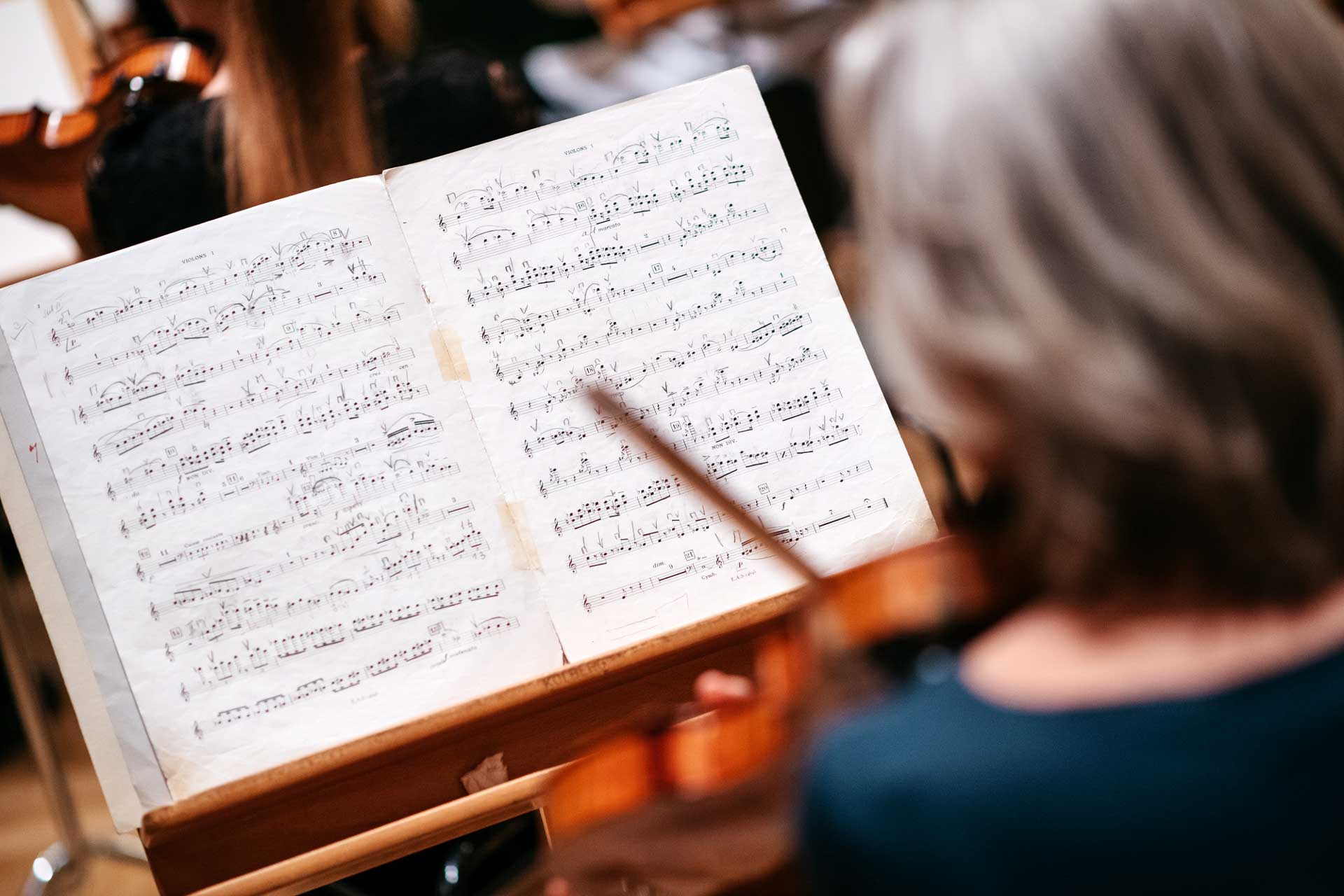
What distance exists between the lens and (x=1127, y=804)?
22.2 inches

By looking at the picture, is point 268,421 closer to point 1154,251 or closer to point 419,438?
point 419,438

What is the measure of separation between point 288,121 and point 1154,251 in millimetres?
1187

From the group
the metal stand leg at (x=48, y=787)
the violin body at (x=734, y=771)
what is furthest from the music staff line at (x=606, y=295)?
the metal stand leg at (x=48, y=787)

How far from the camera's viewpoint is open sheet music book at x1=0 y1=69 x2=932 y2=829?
1176 millimetres

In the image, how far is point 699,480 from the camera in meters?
1.05

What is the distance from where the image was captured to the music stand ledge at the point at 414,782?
3.85 ft

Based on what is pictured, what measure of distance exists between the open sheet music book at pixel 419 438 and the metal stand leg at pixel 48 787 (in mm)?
821

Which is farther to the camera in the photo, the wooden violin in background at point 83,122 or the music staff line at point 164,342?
the wooden violin in background at point 83,122

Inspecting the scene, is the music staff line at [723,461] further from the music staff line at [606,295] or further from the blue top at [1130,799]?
the blue top at [1130,799]

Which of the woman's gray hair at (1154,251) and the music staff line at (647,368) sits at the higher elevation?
the music staff line at (647,368)

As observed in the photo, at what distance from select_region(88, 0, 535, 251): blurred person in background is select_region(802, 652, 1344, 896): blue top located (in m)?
1.15

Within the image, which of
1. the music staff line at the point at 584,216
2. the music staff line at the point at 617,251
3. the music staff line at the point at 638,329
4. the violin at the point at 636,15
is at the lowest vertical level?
the music staff line at the point at 638,329

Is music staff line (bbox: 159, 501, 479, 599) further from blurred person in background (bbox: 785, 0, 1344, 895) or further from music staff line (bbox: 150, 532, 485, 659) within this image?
blurred person in background (bbox: 785, 0, 1344, 895)

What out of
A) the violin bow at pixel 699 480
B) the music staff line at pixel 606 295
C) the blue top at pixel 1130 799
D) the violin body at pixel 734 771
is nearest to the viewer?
the blue top at pixel 1130 799
